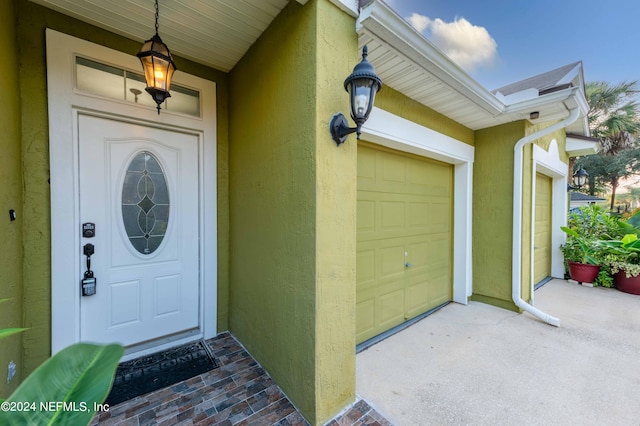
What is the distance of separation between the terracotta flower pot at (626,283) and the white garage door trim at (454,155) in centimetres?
310

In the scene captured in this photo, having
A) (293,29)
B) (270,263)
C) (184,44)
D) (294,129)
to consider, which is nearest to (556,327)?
(270,263)

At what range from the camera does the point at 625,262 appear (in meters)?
4.46

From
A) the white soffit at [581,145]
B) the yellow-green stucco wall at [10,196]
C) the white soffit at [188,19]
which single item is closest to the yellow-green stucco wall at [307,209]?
the white soffit at [188,19]

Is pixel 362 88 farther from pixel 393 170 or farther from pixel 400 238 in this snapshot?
pixel 400 238

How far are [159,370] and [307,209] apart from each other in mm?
2056

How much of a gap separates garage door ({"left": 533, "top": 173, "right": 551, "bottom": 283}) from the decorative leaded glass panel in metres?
6.07

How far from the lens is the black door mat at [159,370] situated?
2.00 meters

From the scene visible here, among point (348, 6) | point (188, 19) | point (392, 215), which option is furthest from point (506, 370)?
point (188, 19)

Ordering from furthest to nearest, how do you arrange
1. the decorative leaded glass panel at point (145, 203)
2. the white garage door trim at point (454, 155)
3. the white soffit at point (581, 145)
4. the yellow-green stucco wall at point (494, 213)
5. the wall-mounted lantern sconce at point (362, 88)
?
the white soffit at point (581, 145) < the yellow-green stucco wall at point (494, 213) < the white garage door trim at point (454, 155) < the decorative leaded glass panel at point (145, 203) < the wall-mounted lantern sconce at point (362, 88)

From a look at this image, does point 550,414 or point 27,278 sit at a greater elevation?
point 27,278

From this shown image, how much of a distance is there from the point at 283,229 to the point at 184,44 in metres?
1.99

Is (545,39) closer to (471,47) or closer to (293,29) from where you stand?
(471,47)

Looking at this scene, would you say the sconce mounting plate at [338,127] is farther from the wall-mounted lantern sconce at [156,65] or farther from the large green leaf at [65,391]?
the large green leaf at [65,391]

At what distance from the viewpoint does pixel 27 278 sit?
192 centimetres
